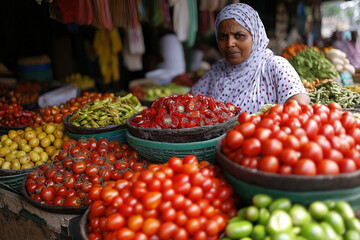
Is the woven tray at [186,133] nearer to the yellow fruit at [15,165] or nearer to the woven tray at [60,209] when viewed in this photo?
the woven tray at [60,209]

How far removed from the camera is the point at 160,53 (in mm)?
7543

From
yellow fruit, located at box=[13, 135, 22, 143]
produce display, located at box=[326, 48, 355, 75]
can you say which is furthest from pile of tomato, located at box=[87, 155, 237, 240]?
produce display, located at box=[326, 48, 355, 75]

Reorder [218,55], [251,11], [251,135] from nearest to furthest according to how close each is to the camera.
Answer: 1. [251,135]
2. [251,11]
3. [218,55]

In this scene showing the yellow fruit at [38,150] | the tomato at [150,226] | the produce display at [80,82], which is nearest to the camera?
the tomato at [150,226]

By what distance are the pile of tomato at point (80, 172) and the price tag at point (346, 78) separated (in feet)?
10.7

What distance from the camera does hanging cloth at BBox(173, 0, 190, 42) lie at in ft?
20.2

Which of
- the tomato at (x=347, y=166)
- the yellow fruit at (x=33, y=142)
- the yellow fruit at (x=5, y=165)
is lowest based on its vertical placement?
the yellow fruit at (x=5, y=165)

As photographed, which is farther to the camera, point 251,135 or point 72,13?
point 72,13

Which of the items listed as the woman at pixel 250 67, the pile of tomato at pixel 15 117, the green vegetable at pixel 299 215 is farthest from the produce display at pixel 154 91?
the green vegetable at pixel 299 215

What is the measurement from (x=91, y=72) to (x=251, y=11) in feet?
18.2

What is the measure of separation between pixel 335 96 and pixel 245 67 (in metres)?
1.04

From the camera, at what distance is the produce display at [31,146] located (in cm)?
277


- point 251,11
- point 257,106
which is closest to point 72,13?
point 251,11

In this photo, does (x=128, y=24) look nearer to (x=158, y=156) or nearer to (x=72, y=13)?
(x=72, y=13)
